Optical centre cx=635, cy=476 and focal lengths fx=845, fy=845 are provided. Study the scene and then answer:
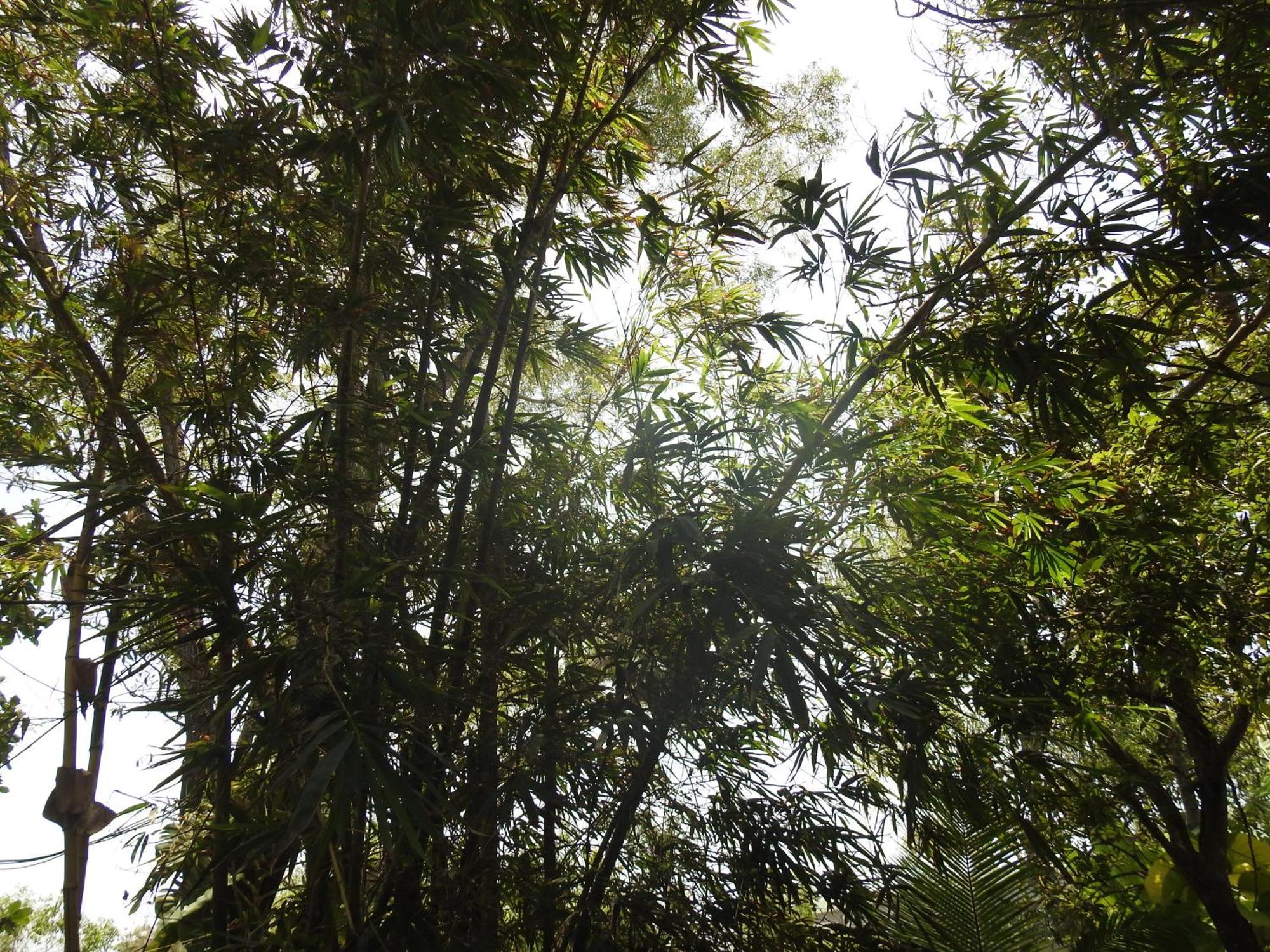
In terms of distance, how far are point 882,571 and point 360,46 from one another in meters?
1.87

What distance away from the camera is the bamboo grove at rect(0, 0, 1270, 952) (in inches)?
74.2

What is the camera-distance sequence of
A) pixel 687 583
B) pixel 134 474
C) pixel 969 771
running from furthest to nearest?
1. pixel 134 474
2. pixel 969 771
3. pixel 687 583

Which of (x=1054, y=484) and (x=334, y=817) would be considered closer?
(x=334, y=817)

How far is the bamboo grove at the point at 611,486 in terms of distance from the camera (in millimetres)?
1885

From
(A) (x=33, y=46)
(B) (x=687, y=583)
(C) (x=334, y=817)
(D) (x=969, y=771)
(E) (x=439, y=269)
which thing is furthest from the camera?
(A) (x=33, y=46)

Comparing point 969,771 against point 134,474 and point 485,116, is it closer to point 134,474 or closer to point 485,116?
point 485,116

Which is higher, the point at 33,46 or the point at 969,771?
the point at 33,46

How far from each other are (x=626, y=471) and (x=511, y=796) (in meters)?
0.83

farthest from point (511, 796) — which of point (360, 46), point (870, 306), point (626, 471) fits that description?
point (360, 46)

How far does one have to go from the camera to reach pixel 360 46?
2123 mm

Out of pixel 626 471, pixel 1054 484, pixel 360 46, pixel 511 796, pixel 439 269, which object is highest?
pixel 360 46

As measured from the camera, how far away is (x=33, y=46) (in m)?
2.75

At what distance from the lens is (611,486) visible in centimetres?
249

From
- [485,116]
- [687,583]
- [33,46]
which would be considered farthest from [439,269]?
[33,46]
